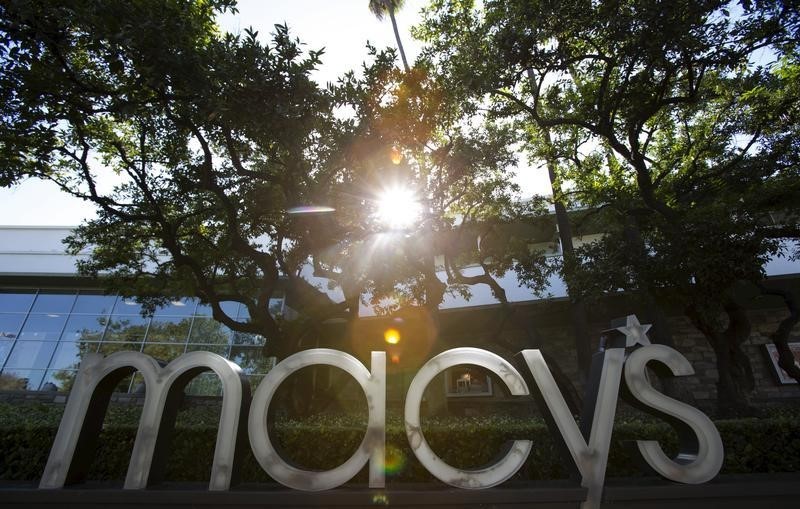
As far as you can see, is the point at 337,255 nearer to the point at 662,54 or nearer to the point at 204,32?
the point at 204,32

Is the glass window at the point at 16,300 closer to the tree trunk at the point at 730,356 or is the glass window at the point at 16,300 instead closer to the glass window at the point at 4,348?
the glass window at the point at 4,348

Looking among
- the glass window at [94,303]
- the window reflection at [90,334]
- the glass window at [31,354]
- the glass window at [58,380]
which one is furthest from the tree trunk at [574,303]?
the glass window at [31,354]

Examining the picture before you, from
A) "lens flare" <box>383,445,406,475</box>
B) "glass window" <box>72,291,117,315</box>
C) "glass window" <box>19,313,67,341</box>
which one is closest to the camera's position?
"lens flare" <box>383,445,406,475</box>

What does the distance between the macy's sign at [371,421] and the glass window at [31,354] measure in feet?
51.3

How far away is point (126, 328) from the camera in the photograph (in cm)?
1598

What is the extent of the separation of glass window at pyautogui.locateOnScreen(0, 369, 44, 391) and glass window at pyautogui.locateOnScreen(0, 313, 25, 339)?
1461 millimetres

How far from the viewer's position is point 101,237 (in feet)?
35.8

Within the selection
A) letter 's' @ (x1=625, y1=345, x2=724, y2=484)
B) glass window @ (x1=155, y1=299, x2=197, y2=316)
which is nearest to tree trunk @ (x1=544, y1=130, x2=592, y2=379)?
letter 's' @ (x1=625, y1=345, x2=724, y2=484)

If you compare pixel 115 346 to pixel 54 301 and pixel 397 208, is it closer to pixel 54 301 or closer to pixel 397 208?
pixel 54 301

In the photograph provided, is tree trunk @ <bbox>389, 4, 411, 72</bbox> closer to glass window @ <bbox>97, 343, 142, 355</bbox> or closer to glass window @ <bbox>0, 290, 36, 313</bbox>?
glass window @ <bbox>97, 343, 142, 355</bbox>

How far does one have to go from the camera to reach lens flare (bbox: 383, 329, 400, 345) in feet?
48.6

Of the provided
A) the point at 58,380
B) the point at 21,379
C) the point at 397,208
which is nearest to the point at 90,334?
the point at 58,380

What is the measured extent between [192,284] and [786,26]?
46.8 ft

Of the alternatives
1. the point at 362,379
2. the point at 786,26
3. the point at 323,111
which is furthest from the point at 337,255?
the point at 786,26
